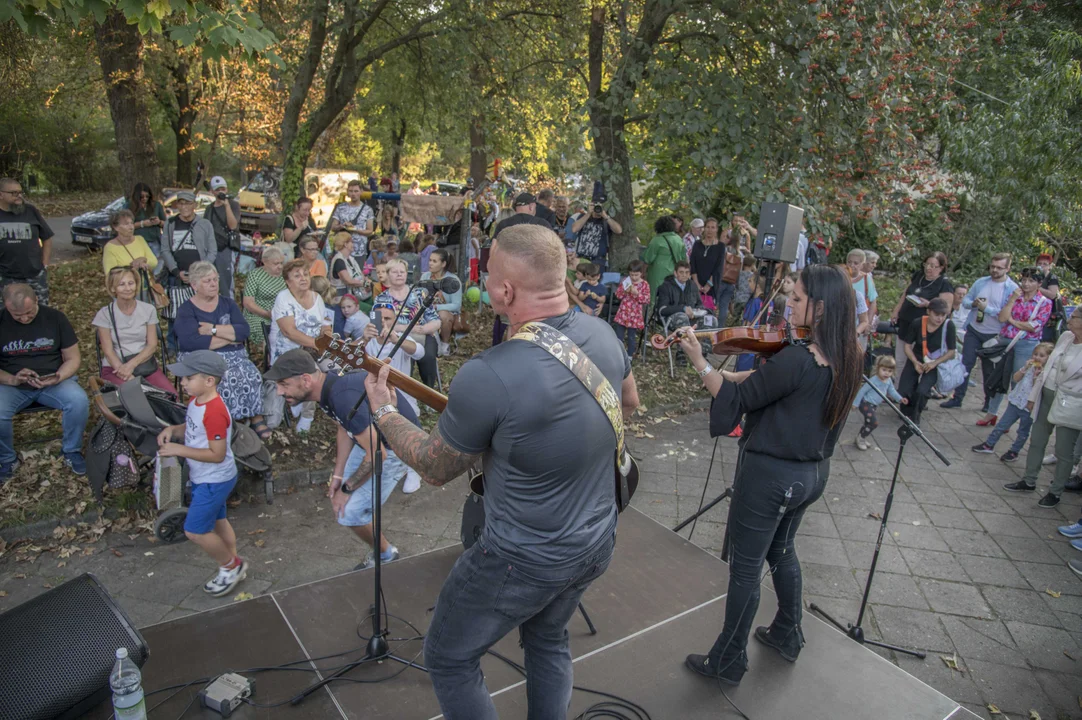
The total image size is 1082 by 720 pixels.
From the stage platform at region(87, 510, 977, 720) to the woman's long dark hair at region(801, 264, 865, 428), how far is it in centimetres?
132

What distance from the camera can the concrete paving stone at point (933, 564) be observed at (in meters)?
4.95

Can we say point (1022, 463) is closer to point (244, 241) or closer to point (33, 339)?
point (33, 339)

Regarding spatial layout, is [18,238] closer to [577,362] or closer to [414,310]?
[414,310]

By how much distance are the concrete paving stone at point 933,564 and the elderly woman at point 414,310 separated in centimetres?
419

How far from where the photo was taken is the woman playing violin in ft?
9.46

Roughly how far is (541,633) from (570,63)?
10.2 meters

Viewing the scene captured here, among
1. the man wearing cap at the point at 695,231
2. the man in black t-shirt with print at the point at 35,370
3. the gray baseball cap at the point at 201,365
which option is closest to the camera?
the gray baseball cap at the point at 201,365

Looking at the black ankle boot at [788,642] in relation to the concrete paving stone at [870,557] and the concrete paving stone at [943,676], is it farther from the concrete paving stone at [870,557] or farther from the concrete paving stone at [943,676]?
the concrete paving stone at [870,557]

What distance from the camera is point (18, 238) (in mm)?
6848

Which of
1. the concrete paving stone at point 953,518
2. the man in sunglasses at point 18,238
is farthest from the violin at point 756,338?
the man in sunglasses at point 18,238

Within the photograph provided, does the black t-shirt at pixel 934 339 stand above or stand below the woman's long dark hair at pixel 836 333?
below

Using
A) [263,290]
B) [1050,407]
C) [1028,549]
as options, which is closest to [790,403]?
[1028,549]

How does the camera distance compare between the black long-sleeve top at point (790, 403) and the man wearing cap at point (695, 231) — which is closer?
the black long-sleeve top at point (790, 403)

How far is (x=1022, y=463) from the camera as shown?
23.3ft
